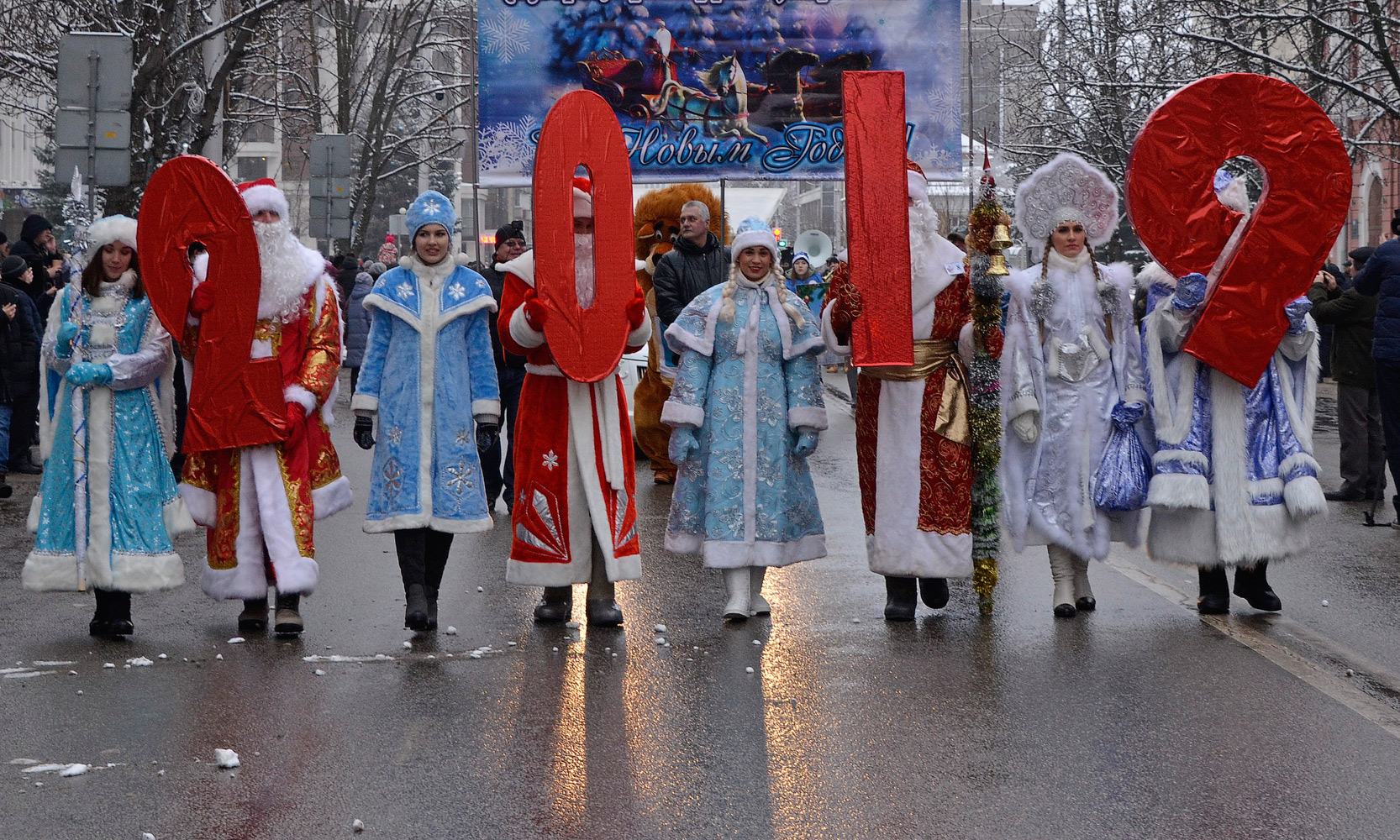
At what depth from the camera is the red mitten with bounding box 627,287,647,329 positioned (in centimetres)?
733

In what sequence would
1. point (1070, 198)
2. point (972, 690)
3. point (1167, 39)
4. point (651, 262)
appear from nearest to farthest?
1. point (972, 690)
2. point (1070, 198)
3. point (651, 262)
4. point (1167, 39)

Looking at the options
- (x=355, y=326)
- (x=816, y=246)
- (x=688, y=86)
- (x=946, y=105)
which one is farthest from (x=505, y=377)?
(x=816, y=246)

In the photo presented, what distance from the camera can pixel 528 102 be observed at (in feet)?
43.6

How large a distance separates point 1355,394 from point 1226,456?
505cm

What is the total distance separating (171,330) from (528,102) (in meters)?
6.47

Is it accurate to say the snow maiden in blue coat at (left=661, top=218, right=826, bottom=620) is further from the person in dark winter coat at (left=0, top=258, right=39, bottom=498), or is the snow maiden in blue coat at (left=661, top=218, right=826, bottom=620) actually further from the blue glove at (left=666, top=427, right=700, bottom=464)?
the person in dark winter coat at (left=0, top=258, right=39, bottom=498)

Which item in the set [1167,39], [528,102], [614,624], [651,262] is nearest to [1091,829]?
[614,624]

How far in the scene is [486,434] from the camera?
738 cm

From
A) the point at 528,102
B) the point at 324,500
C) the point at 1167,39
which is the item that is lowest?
the point at 324,500

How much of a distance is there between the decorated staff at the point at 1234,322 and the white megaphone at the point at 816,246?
78.7ft

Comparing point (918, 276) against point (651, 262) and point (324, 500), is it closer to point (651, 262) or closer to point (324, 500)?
point (324, 500)

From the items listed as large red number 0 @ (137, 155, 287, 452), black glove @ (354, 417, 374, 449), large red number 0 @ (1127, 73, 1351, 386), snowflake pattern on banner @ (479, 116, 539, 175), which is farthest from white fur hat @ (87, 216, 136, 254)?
snowflake pattern on banner @ (479, 116, 539, 175)

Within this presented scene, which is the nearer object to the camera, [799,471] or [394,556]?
[799,471]

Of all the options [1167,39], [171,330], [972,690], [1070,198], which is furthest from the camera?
[1167,39]
